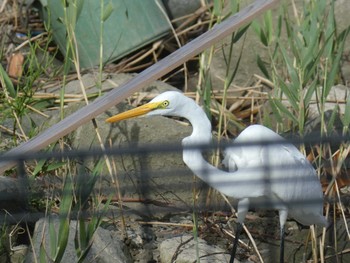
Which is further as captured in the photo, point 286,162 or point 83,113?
point 286,162

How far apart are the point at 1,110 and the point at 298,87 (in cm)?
128

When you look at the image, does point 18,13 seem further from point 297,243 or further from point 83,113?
point 83,113

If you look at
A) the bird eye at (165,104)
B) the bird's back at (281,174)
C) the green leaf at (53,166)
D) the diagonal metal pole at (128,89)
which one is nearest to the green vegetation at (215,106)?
the green leaf at (53,166)

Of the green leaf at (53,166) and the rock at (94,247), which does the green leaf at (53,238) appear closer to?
the rock at (94,247)

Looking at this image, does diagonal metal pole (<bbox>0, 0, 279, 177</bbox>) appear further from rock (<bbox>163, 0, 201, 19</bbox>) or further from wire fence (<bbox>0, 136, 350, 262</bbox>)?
rock (<bbox>163, 0, 201, 19</bbox>)

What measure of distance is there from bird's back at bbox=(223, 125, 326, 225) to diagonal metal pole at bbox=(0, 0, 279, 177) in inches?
32.4

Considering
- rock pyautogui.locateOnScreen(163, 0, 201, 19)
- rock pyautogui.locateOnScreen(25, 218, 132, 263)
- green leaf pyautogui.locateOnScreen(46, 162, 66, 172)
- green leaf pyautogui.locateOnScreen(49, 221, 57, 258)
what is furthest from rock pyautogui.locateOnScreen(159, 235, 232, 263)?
rock pyautogui.locateOnScreen(163, 0, 201, 19)

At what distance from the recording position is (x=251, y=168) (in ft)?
12.3

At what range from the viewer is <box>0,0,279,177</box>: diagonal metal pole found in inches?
98.0

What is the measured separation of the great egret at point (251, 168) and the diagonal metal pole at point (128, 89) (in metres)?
0.81

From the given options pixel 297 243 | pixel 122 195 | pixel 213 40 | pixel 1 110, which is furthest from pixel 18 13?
pixel 213 40

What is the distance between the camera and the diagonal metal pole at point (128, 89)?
8.16 feet

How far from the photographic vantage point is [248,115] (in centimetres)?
487

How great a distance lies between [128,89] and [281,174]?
1.33 metres
